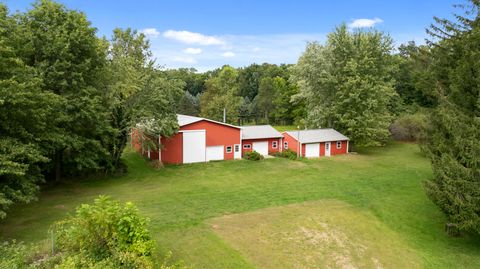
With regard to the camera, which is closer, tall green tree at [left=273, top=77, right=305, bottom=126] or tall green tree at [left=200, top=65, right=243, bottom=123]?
tall green tree at [left=200, top=65, right=243, bottom=123]

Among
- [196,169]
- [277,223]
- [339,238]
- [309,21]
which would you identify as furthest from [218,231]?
[309,21]

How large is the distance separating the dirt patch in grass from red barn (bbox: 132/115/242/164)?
12.4 metres

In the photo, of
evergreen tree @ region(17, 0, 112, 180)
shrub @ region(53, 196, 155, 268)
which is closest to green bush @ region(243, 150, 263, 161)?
evergreen tree @ region(17, 0, 112, 180)

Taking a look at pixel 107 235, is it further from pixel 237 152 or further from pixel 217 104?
pixel 217 104

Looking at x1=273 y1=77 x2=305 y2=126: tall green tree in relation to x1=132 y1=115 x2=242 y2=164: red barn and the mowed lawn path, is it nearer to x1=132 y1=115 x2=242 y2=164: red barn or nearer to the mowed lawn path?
x1=132 y1=115 x2=242 y2=164: red barn

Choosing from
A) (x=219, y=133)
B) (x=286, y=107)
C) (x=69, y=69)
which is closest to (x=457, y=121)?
(x=219, y=133)

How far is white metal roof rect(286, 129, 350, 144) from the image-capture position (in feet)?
105

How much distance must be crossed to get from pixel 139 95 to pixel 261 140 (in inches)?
466

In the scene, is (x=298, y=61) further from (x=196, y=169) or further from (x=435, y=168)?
(x=435, y=168)

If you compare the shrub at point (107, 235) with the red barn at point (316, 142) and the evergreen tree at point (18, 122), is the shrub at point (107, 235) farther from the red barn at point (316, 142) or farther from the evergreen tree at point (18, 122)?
the red barn at point (316, 142)

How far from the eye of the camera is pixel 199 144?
92.3ft

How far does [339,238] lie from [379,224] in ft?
9.26

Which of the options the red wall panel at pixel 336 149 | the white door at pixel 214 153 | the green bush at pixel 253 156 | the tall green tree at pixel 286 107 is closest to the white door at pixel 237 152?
the green bush at pixel 253 156

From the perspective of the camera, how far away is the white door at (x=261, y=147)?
Answer: 31.0 metres
